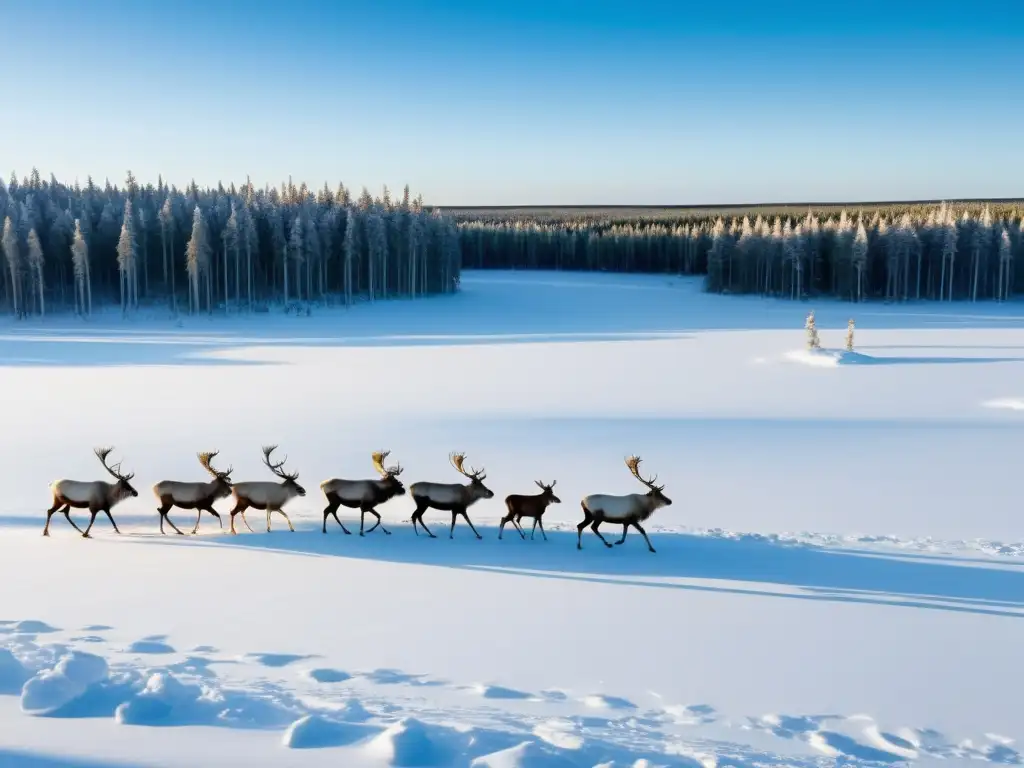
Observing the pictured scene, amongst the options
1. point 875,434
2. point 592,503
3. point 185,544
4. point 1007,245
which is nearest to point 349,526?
point 185,544

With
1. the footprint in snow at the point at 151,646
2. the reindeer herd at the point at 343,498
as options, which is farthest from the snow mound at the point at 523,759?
the reindeer herd at the point at 343,498

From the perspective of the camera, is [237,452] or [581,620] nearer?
[581,620]

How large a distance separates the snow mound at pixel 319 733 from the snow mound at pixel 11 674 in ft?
8.40

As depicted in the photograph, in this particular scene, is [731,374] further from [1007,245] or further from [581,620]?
[1007,245]

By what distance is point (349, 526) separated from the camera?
494 inches

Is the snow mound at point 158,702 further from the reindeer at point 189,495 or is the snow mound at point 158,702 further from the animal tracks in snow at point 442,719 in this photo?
the reindeer at point 189,495

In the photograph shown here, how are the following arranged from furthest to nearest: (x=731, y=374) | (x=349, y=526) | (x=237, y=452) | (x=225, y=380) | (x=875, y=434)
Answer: (x=731, y=374)
(x=225, y=380)
(x=875, y=434)
(x=237, y=452)
(x=349, y=526)

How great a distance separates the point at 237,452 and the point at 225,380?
14075 millimetres

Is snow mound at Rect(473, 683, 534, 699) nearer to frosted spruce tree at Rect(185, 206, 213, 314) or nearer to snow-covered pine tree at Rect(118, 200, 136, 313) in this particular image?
frosted spruce tree at Rect(185, 206, 213, 314)

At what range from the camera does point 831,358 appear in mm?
37219

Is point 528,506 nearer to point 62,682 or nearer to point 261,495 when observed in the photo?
point 261,495

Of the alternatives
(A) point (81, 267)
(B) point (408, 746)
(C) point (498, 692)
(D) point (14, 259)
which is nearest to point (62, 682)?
(B) point (408, 746)

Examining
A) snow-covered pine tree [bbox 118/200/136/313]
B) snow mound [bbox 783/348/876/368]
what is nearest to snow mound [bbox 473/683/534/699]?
snow mound [bbox 783/348/876/368]

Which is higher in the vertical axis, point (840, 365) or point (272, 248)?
point (272, 248)
